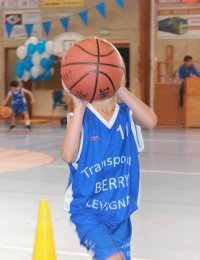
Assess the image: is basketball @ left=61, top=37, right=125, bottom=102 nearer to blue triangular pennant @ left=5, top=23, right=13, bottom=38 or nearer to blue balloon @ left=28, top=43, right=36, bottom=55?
blue balloon @ left=28, top=43, right=36, bottom=55

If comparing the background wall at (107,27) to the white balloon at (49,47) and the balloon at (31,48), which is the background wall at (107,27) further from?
the balloon at (31,48)

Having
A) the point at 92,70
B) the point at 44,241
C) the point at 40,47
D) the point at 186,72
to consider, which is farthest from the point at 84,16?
the point at 92,70

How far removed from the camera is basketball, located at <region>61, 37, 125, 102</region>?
3389 millimetres

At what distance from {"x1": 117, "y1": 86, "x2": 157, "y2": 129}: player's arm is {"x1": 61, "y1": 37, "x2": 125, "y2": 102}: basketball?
158 millimetres

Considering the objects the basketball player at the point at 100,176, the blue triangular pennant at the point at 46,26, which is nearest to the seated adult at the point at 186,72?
the blue triangular pennant at the point at 46,26

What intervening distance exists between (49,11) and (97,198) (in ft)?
65.5

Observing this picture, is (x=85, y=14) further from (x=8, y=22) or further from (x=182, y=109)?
(x=182, y=109)

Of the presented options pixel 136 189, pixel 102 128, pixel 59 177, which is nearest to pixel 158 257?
pixel 136 189

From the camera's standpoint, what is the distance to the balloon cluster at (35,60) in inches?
819

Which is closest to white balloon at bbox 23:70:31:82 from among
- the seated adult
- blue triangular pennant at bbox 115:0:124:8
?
blue triangular pennant at bbox 115:0:124:8

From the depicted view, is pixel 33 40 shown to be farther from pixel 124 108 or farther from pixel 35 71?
pixel 124 108

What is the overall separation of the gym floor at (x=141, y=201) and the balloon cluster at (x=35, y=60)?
716cm

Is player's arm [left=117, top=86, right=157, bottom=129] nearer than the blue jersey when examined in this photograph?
No

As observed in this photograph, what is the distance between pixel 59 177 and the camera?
9156mm
